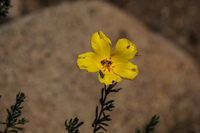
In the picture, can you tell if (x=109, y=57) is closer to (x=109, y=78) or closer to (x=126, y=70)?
(x=126, y=70)

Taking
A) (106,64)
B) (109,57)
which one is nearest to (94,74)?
(109,57)

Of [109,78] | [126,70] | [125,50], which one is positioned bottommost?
[109,78]

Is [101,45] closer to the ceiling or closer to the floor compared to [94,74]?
closer to the floor

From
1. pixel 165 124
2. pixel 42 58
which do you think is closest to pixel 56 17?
pixel 42 58

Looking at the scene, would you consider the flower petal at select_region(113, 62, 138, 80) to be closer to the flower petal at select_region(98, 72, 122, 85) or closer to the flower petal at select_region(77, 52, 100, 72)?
the flower petal at select_region(98, 72, 122, 85)

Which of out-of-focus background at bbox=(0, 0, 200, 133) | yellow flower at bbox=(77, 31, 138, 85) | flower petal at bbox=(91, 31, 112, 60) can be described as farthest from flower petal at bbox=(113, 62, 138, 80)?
out-of-focus background at bbox=(0, 0, 200, 133)

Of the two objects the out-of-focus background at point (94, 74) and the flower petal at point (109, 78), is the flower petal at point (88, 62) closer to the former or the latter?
the flower petal at point (109, 78)

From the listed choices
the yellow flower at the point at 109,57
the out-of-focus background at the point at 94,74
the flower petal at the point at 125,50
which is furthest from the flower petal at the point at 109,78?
the out-of-focus background at the point at 94,74
